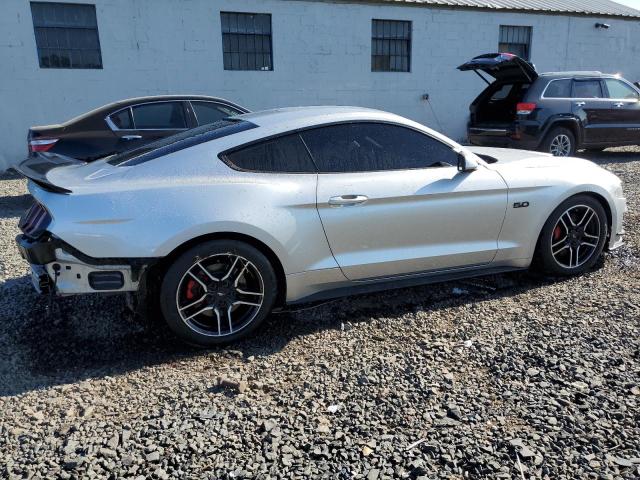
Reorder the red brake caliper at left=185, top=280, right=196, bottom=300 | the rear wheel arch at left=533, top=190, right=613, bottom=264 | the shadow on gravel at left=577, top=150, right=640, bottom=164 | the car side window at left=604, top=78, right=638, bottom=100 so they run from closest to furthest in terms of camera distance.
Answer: the red brake caliper at left=185, top=280, right=196, bottom=300 < the rear wheel arch at left=533, top=190, right=613, bottom=264 < the car side window at left=604, top=78, right=638, bottom=100 < the shadow on gravel at left=577, top=150, right=640, bottom=164

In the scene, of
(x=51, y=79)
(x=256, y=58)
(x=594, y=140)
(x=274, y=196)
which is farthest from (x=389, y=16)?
(x=274, y=196)

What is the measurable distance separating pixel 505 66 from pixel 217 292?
7796 mm

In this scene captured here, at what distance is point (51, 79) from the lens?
11086 millimetres

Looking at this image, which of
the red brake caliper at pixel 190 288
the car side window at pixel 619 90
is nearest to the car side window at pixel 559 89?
the car side window at pixel 619 90

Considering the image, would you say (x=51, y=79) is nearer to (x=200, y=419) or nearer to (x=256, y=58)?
(x=256, y=58)

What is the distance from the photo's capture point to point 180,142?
362 cm

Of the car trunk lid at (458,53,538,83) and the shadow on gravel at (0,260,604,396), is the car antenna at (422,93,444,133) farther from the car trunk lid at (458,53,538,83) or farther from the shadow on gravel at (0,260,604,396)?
the shadow on gravel at (0,260,604,396)

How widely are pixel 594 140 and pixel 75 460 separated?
10375 mm

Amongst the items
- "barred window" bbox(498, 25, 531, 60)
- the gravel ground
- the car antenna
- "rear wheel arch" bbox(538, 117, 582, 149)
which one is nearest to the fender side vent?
the gravel ground

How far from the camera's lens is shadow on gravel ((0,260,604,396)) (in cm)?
321

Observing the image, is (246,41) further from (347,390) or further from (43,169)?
(347,390)

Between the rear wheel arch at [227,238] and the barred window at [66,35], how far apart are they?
32.1 feet

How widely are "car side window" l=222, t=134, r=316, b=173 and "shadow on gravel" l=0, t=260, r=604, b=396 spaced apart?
3.60 feet

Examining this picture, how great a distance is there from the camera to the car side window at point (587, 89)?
9805mm
